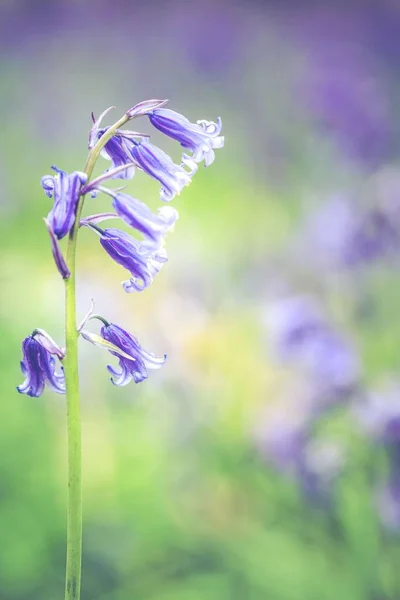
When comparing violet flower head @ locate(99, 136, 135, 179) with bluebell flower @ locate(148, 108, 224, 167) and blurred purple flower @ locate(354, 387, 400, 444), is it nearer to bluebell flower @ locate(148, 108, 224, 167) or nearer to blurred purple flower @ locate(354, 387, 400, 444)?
bluebell flower @ locate(148, 108, 224, 167)

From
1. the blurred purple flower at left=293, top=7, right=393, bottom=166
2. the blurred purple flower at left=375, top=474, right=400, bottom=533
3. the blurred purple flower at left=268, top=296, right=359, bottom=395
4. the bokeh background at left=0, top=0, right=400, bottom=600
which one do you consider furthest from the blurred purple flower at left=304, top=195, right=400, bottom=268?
the blurred purple flower at left=293, top=7, right=393, bottom=166

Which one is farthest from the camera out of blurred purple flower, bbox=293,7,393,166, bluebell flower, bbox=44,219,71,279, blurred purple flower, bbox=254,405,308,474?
blurred purple flower, bbox=293,7,393,166

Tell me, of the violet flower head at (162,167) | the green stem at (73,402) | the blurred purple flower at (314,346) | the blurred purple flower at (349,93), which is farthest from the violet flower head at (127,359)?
the blurred purple flower at (349,93)

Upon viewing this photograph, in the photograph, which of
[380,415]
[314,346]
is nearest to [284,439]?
[314,346]

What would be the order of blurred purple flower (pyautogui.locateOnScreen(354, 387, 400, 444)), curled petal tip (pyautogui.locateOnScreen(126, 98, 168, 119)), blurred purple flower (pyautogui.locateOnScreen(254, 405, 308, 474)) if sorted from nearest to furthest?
curled petal tip (pyautogui.locateOnScreen(126, 98, 168, 119)) < blurred purple flower (pyautogui.locateOnScreen(354, 387, 400, 444)) < blurred purple flower (pyautogui.locateOnScreen(254, 405, 308, 474))

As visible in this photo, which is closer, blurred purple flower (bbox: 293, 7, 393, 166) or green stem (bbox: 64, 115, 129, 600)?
green stem (bbox: 64, 115, 129, 600)
